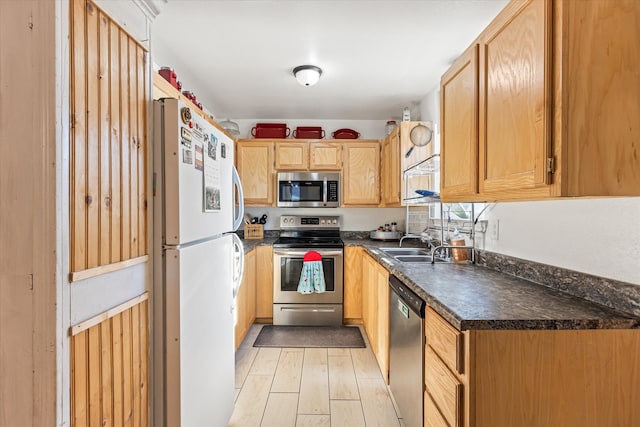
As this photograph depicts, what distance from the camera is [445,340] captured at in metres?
1.19

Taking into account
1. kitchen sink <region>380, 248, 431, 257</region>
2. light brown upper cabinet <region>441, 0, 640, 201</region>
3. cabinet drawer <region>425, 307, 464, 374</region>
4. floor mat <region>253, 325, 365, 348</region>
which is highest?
light brown upper cabinet <region>441, 0, 640, 201</region>

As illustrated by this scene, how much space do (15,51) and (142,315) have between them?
93 centimetres

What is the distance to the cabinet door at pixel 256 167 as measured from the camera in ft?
12.2

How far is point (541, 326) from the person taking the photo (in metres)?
1.03

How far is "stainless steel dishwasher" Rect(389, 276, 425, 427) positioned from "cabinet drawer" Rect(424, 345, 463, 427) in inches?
3.4

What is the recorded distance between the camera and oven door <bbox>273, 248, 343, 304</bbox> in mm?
3379

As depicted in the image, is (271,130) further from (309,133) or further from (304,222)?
(304,222)

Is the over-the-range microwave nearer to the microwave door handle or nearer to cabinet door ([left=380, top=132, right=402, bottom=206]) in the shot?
the microwave door handle

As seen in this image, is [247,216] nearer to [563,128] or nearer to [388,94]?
[388,94]

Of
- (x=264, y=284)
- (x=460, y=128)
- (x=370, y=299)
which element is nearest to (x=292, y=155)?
(x=264, y=284)

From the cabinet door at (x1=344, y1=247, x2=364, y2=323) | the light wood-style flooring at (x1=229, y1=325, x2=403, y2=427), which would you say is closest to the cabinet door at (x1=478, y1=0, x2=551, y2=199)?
the light wood-style flooring at (x1=229, y1=325, x2=403, y2=427)

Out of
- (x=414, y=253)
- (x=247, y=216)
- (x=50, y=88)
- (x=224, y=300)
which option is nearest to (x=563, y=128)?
(x=50, y=88)

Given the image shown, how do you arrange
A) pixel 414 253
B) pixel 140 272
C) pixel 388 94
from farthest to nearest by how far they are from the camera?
pixel 388 94
pixel 414 253
pixel 140 272

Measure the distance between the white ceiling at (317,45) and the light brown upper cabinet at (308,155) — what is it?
532mm
